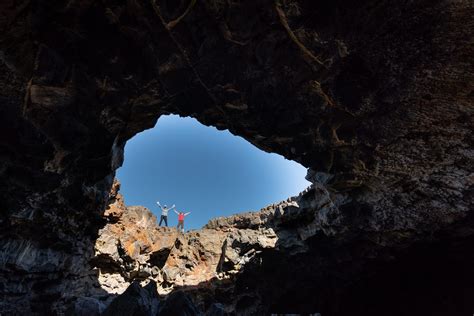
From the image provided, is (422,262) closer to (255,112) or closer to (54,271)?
(255,112)

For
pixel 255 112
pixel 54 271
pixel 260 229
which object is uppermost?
pixel 255 112

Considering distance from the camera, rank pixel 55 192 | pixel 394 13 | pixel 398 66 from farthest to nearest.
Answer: pixel 55 192
pixel 398 66
pixel 394 13

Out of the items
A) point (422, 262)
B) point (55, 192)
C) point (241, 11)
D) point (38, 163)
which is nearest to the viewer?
point (241, 11)

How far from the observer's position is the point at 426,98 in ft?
29.5

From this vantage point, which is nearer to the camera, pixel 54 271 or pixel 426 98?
pixel 426 98

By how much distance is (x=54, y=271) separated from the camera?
1189 cm

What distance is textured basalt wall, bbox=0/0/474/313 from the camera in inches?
302

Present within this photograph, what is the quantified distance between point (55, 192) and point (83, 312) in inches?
179

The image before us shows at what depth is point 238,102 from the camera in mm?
10883

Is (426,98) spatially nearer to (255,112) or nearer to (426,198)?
(426,198)

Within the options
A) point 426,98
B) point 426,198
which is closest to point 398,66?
point 426,98

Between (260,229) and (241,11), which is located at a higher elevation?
(241,11)

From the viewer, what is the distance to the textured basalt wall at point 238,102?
25.2ft

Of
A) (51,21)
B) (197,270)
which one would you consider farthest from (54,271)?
(51,21)
